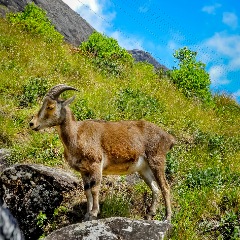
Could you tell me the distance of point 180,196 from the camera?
10.0 meters

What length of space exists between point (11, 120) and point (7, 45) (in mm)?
6564

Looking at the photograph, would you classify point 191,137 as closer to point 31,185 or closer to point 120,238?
point 31,185

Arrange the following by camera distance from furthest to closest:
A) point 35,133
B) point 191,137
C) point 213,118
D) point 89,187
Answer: point 213,118
point 191,137
point 35,133
point 89,187

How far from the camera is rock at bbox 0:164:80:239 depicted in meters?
8.81

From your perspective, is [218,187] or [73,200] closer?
[73,200]

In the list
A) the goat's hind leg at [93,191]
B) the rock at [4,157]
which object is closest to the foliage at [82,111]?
the rock at [4,157]

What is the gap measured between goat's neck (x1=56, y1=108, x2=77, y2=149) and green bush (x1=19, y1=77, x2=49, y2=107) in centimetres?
552

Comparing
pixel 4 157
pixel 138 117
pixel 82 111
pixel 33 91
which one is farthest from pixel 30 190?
pixel 138 117

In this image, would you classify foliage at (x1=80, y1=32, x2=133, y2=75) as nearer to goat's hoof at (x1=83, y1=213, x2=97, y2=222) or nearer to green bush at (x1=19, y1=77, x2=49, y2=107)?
green bush at (x1=19, y1=77, x2=49, y2=107)

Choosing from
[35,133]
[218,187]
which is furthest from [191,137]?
[35,133]

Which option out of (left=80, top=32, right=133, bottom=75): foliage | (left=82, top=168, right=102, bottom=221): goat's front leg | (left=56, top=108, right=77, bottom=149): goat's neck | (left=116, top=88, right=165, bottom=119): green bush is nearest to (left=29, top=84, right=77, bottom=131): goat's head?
(left=56, top=108, right=77, bottom=149): goat's neck

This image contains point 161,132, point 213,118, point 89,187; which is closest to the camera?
point 89,187

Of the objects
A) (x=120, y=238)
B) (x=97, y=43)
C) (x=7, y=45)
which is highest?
(x=97, y=43)

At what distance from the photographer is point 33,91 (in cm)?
1398
